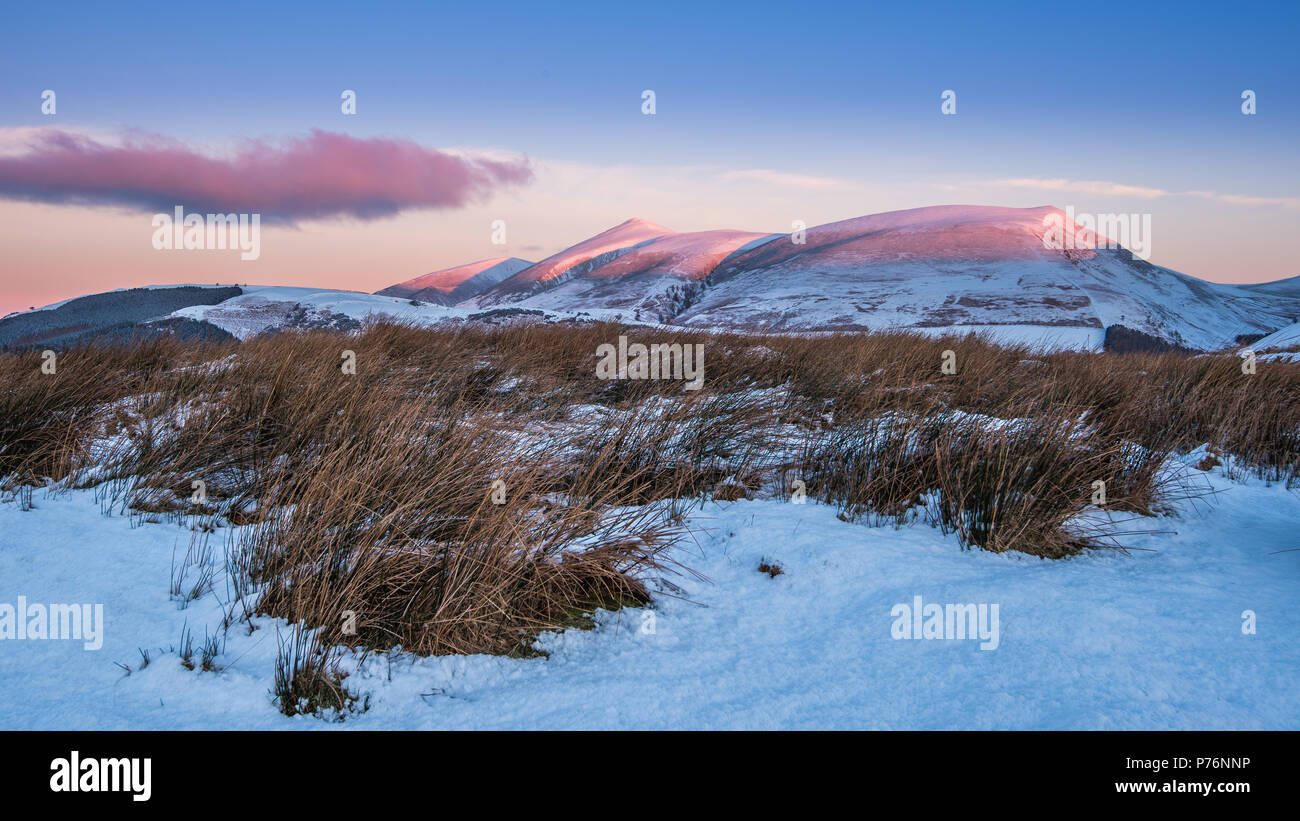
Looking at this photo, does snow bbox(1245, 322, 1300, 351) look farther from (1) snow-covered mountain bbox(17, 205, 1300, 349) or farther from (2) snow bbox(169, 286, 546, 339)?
(2) snow bbox(169, 286, 546, 339)

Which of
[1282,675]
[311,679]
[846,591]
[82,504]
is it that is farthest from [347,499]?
[1282,675]

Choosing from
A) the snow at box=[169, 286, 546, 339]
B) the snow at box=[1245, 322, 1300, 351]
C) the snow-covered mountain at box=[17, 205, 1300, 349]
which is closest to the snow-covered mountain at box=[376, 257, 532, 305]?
the snow-covered mountain at box=[17, 205, 1300, 349]

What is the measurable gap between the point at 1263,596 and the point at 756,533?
6.42 ft

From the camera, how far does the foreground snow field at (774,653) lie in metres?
1.84

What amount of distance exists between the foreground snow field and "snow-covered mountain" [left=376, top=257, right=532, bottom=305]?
260 ft

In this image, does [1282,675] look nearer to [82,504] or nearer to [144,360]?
[82,504]

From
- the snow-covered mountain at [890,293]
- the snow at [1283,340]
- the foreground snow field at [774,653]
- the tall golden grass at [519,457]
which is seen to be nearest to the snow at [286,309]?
the snow-covered mountain at [890,293]

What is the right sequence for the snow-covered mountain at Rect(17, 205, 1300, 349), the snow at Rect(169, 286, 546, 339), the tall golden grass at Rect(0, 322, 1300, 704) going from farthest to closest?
the snow-covered mountain at Rect(17, 205, 1300, 349), the snow at Rect(169, 286, 546, 339), the tall golden grass at Rect(0, 322, 1300, 704)

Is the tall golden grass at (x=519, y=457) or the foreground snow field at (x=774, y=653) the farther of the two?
the tall golden grass at (x=519, y=457)

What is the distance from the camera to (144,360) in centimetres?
625

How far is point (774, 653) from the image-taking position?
88.6 inches

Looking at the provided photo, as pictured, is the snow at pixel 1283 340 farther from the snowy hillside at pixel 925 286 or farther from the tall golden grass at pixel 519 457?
the tall golden grass at pixel 519 457

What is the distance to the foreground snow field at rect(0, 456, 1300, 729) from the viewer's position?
72.4 inches

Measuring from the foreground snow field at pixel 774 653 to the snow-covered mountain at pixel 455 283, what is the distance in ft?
260
